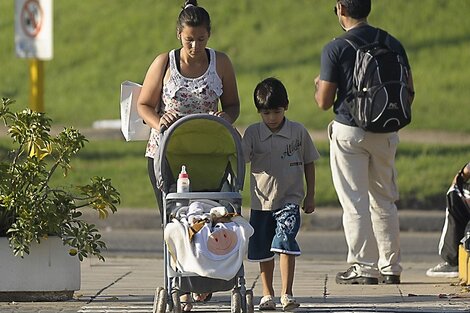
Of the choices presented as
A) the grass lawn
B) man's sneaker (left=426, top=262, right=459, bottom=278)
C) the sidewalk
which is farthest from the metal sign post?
man's sneaker (left=426, top=262, right=459, bottom=278)

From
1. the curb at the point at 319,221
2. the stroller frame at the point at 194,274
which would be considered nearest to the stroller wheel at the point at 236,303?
the stroller frame at the point at 194,274

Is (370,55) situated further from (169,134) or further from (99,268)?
(99,268)

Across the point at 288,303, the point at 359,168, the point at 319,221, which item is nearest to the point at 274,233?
the point at 288,303

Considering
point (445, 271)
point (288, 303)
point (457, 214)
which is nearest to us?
point (288, 303)

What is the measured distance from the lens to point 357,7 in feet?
28.2

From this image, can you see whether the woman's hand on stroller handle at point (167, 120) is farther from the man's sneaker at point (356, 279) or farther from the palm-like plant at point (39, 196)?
the man's sneaker at point (356, 279)

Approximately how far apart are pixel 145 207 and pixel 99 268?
428cm

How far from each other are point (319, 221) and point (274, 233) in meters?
5.93

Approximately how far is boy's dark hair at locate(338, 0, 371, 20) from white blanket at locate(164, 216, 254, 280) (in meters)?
2.60

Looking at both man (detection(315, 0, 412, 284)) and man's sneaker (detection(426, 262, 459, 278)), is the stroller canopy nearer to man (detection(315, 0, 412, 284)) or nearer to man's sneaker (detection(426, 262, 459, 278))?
man (detection(315, 0, 412, 284))

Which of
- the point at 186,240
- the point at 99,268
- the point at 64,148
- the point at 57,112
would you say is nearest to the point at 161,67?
the point at 64,148

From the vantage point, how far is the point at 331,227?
13.3 meters

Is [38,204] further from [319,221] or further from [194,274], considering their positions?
[319,221]

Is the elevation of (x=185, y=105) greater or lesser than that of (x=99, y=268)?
greater
